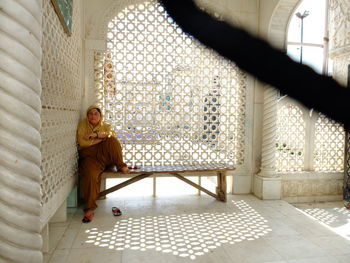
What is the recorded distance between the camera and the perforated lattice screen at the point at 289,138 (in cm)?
410

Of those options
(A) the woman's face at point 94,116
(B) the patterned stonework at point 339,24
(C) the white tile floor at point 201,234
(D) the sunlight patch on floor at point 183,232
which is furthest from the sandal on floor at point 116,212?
(B) the patterned stonework at point 339,24

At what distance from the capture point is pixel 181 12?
6.93ft

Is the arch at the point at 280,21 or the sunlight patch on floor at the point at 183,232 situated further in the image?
the arch at the point at 280,21

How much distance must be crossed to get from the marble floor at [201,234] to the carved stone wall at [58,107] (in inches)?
17.0

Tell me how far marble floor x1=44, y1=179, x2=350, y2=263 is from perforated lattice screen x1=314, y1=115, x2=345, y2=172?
2.70 ft

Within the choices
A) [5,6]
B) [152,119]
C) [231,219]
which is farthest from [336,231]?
[5,6]

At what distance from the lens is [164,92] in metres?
3.80

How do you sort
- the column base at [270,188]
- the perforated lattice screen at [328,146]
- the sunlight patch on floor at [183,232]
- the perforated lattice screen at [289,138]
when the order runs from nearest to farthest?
the sunlight patch on floor at [183,232] → the column base at [270,188] → the perforated lattice screen at [289,138] → the perforated lattice screen at [328,146]

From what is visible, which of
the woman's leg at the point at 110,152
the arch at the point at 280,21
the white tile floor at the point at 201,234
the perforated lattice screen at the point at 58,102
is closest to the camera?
the perforated lattice screen at the point at 58,102

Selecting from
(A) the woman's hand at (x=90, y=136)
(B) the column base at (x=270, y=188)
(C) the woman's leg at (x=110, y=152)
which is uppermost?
(A) the woman's hand at (x=90, y=136)

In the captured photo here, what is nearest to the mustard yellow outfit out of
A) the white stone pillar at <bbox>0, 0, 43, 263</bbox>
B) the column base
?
the white stone pillar at <bbox>0, 0, 43, 263</bbox>

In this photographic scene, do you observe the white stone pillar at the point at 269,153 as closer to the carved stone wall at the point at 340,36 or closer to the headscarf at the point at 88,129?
the carved stone wall at the point at 340,36

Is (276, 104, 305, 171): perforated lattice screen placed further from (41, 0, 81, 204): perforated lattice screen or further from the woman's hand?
(41, 0, 81, 204): perforated lattice screen

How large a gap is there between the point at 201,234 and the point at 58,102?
76.1 inches
